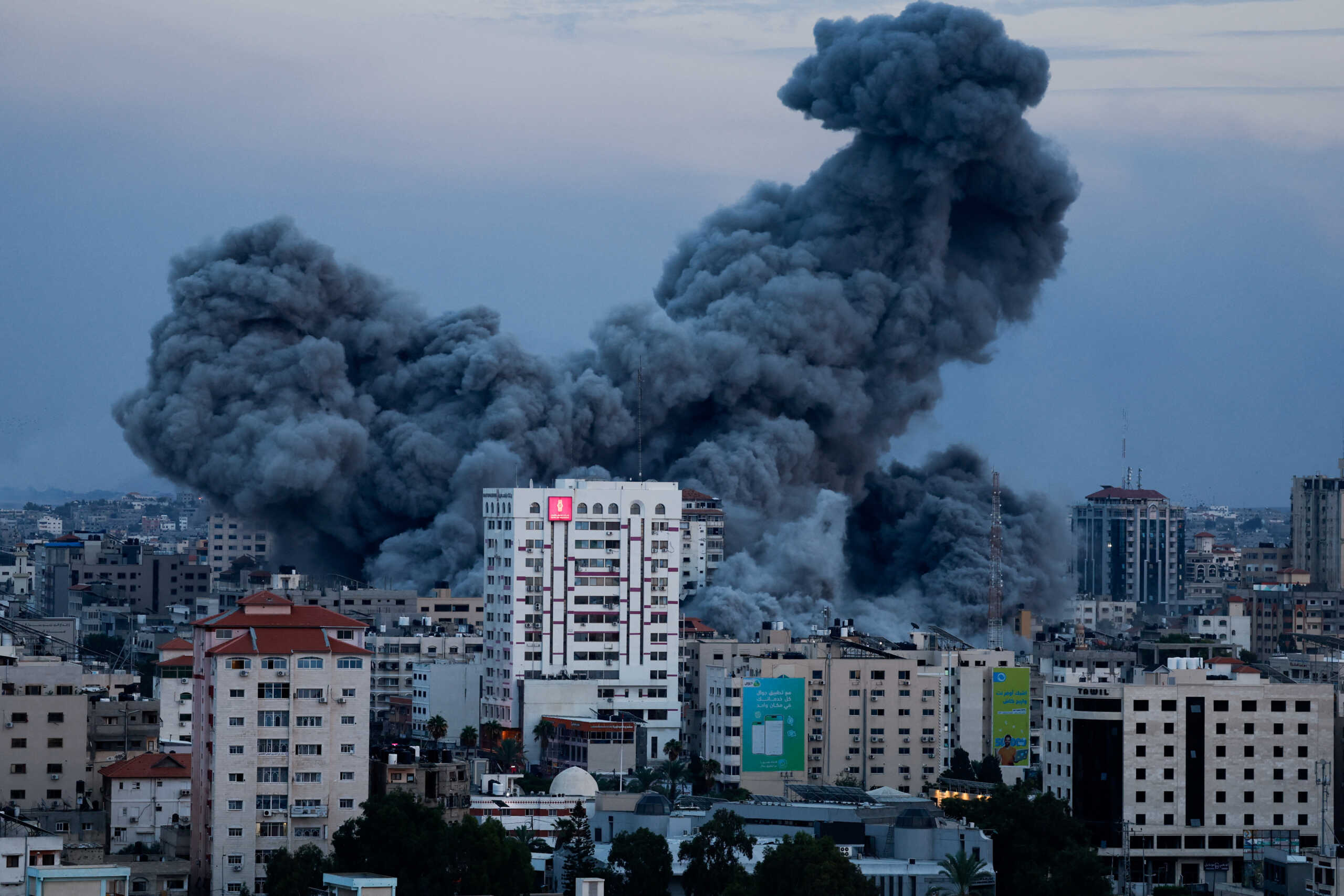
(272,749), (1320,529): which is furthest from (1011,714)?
(1320,529)

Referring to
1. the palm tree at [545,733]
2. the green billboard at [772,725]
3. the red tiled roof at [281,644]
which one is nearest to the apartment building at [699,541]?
the palm tree at [545,733]

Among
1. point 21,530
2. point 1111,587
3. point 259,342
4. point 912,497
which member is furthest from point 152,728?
point 21,530

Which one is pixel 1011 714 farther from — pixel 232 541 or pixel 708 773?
pixel 232 541

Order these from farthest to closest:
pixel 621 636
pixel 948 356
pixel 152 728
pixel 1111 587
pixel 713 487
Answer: pixel 1111 587 < pixel 948 356 < pixel 713 487 < pixel 621 636 < pixel 152 728

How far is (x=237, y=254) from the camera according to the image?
8769cm

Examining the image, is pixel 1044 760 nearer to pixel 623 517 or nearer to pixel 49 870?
pixel 623 517

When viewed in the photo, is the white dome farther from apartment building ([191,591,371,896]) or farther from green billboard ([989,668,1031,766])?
green billboard ([989,668,1031,766])

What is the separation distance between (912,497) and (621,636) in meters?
26.0

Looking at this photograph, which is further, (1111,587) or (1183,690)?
(1111,587)

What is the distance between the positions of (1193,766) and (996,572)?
3137cm

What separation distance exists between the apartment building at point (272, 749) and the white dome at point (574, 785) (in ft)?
24.5

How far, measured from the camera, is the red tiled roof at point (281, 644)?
44219 millimetres

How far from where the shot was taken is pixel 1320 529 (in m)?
120

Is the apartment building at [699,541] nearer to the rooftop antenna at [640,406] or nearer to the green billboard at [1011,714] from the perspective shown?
the rooftop antenna at [640,406]
